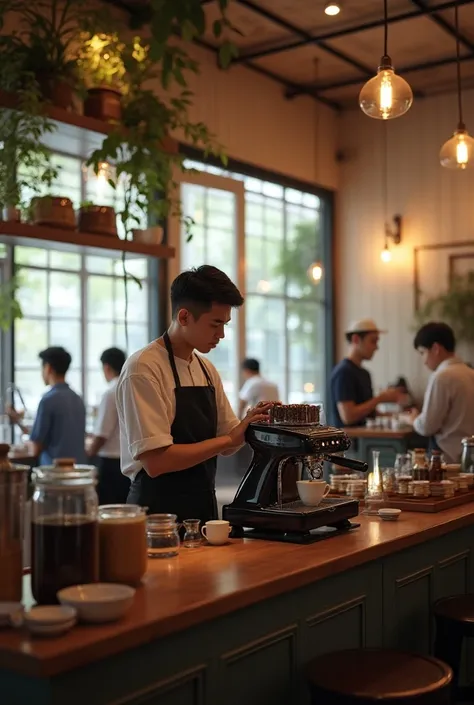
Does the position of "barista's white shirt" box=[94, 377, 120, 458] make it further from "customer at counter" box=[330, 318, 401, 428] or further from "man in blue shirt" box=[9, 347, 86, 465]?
"customer at counter" box=[330, 318, 401, 428]

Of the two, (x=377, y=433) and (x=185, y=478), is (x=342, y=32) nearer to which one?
(x=377, y=433)

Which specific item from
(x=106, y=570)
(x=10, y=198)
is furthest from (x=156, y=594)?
(x=10, y=198)

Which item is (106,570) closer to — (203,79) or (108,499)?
(108,499)

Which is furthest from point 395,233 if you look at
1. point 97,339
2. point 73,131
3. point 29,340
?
point 73,131

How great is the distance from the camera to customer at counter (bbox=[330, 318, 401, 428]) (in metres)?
6.52

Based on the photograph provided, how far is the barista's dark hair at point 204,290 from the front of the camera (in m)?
2.84

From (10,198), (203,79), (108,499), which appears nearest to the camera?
(10,198)

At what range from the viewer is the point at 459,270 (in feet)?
28.6

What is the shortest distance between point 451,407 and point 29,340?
2.98 m

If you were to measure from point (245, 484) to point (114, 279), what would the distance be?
4463 mm

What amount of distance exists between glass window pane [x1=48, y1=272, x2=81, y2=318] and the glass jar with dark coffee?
4.71 metres

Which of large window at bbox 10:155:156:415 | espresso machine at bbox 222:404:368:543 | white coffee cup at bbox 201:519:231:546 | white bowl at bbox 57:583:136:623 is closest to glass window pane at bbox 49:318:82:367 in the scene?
large window at bbox 10:155:156:415

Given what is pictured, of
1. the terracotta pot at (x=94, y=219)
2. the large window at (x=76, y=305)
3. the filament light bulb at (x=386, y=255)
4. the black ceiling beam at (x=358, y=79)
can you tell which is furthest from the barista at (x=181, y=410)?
the filament light bulb at (x=386, y=255)

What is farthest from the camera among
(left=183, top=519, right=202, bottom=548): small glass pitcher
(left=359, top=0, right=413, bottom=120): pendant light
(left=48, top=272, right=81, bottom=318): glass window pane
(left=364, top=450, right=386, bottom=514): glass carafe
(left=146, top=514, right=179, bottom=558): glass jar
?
(left=48, top=272, right=81, bottom=318): glass window pane
